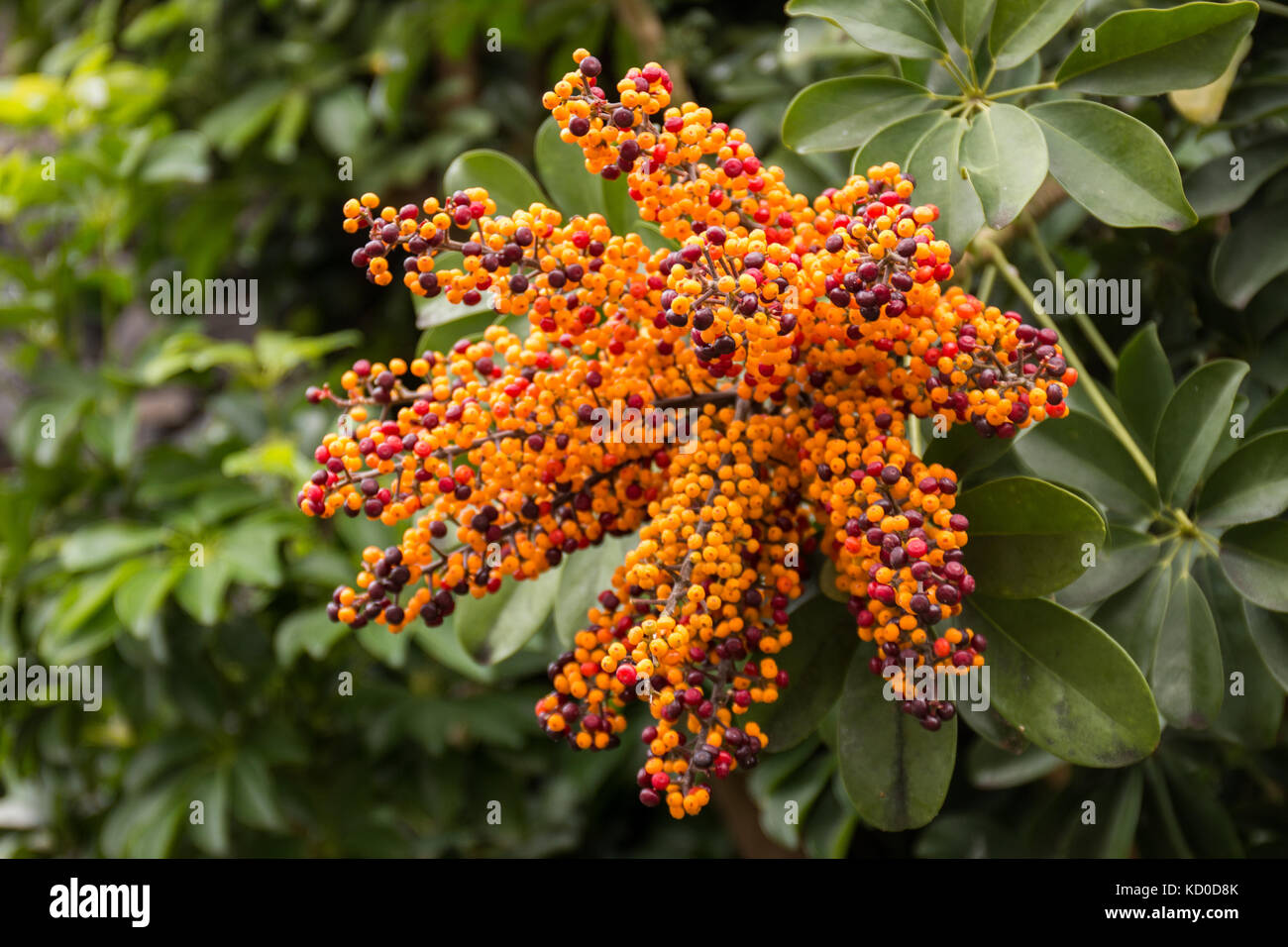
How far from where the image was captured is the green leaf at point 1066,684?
2.53ft

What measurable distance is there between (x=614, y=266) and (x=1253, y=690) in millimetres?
761

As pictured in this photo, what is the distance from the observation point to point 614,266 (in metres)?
0.78

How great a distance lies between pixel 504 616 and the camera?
106 cm

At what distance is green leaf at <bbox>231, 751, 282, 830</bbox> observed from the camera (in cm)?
172

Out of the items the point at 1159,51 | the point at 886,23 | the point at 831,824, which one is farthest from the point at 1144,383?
the point at 831,824

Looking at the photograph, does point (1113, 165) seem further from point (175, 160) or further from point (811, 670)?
point (175, 160)

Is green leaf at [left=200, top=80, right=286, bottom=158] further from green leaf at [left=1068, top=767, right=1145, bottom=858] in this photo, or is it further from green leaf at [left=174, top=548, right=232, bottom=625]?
green leaf at [left=1068, top=767, right=1145, bottom=858]

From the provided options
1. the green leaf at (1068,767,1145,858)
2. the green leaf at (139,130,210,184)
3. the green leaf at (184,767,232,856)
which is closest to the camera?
the green leaf at (1068,767,1145,858)

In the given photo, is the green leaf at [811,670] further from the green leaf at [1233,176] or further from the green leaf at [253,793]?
the green leaf at [253,793]

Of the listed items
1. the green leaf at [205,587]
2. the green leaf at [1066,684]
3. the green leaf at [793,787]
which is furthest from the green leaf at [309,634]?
the green leaf at [1066,684]

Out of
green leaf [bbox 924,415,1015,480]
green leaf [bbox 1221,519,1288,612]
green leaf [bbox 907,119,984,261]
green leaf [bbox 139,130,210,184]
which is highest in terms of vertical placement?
green leaf [bbox 139,130,210,184]

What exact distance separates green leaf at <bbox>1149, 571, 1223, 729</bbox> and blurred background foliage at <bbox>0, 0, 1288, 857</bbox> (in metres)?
0.31

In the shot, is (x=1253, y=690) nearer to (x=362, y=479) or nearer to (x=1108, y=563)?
(x=1108, y=563)

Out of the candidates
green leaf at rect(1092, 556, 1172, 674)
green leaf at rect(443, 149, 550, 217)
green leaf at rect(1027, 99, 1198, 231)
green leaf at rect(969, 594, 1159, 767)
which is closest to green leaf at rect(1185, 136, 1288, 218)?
green leaf at rect(1027, 99, 1198, 231)
